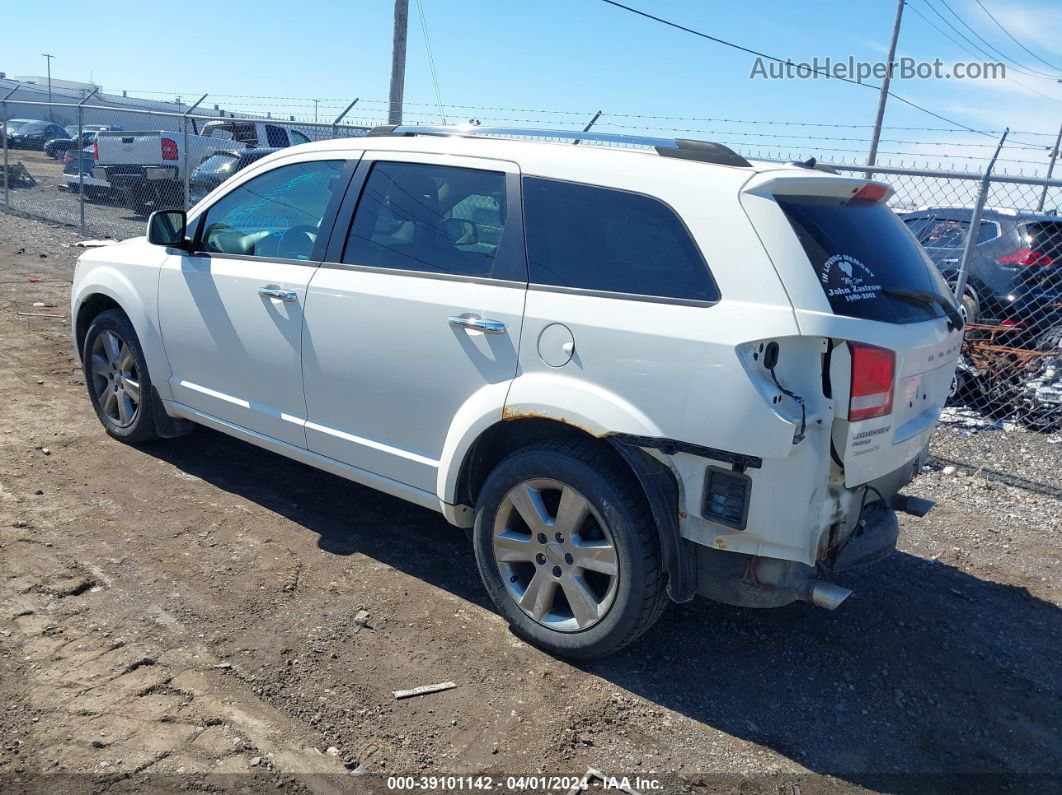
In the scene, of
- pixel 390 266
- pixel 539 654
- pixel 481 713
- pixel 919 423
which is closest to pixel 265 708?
pixel 481 713

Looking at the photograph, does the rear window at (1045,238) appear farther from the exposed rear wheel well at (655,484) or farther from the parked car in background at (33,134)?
the parked car in background at (33,134)

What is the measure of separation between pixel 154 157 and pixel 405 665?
1460 centimetres

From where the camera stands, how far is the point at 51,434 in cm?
548

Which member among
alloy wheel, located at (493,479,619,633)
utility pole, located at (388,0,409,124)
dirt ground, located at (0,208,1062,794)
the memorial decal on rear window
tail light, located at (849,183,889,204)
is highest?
utility pole, located at (388,0,409,124)

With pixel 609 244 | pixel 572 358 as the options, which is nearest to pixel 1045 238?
pixel 609 244

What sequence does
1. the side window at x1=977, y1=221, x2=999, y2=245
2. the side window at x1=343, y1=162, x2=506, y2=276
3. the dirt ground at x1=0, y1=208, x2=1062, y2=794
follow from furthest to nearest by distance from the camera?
the side window at x1=977, y1=221, x2=999, y2=245 → the side window at x1=343, y1=162, x2=506, y2=276 → the dirt ground at x1=0, y1=208, x2=1062, y2=794

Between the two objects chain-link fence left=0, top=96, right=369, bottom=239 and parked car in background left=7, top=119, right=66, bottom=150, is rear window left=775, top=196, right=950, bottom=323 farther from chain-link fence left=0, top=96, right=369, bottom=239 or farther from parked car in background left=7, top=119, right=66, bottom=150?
parked car in background left=7, top=119, right=66, bottom=150

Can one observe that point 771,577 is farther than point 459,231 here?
No

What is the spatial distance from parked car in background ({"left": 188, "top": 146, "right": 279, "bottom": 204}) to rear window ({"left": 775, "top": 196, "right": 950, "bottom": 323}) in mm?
11960

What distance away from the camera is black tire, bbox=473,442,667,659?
3158 mm

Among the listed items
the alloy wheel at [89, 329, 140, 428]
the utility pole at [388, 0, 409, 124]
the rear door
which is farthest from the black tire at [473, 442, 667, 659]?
the utility pole at [388, 0, 409, 124]

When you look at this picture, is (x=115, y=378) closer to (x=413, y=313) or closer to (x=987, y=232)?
(x=413, y=313)

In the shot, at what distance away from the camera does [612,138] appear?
145 inches

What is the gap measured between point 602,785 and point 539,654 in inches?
30.2
